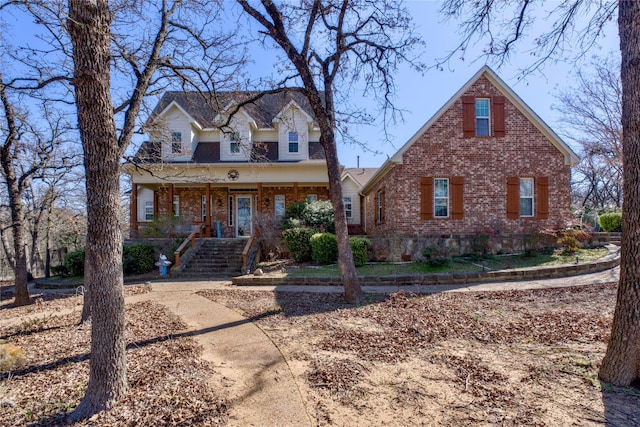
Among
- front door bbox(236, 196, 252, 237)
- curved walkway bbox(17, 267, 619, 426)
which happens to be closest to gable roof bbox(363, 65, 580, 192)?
curved walkway bbox(17, 267, 619, 426)

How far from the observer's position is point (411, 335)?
5.18 metres

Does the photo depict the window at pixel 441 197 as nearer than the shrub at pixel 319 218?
Yes

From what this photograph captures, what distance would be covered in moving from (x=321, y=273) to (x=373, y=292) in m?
2.64

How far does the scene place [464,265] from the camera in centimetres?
1114

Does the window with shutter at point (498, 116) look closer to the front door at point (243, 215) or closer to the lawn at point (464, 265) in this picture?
the lawn at point (464, 265)

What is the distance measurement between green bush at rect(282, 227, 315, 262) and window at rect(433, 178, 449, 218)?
4730 mm

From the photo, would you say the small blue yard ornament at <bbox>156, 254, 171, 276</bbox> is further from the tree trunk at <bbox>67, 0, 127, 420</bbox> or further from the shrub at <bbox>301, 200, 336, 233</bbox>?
the tree trunk at <bbox>67, 0, 127, 420</bbox>

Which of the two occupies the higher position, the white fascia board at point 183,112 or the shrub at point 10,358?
the white fascia board at point 183,112

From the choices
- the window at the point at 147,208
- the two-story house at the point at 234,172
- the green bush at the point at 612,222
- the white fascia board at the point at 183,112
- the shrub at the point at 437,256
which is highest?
the white fascia board at the point at 183,112

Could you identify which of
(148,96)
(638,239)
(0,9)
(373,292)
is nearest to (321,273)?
(373,292)

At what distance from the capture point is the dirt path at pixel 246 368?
307 centimetres

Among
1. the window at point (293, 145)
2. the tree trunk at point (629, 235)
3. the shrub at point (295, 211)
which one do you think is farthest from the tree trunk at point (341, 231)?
the window at point (293, 145)

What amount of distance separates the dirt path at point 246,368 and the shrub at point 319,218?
7.09 meters

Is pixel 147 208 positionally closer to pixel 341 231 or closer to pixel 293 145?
pixel 293 145
